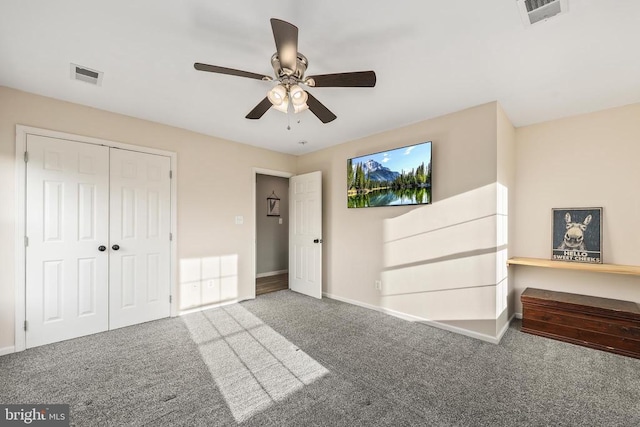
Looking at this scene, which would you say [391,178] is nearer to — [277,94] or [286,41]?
[277,94]

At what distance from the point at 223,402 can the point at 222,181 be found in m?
2.88

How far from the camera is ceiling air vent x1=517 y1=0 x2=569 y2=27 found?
150cm

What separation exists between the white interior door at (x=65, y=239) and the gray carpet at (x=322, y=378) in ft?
0.80

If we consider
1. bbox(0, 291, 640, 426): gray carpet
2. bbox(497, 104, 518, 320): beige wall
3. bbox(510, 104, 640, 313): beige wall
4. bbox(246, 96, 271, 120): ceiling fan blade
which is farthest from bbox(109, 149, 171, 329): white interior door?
bbox(510, 104, 640, 313): beige wall

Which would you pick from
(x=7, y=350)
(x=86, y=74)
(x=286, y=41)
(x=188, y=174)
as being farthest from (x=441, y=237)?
(x=7, y=350)

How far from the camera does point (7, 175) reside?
2.47 metres

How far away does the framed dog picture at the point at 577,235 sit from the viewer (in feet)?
9.64

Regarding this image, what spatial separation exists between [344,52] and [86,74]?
2233 mm

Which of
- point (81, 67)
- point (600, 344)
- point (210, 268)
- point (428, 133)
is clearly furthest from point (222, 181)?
point (600, 344)

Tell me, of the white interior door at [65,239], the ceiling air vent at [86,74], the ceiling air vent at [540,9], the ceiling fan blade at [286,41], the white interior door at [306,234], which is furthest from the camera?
the white interior door at [306,234]

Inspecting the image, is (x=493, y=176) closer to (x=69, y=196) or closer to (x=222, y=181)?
(x=222, y=181)

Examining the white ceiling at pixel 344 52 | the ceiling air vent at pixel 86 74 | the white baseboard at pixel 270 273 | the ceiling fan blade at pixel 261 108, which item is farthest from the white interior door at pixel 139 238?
the white baseboard at pixel 270 273

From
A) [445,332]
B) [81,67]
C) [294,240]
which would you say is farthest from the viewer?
[294,240]

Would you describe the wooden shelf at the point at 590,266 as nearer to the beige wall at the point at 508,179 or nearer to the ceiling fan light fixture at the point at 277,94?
the beige wall at the point at 508,179
